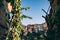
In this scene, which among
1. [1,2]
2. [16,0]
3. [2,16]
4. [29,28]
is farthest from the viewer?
[29,28]

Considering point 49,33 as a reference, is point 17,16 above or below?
above

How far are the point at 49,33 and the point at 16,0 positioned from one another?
23.2 feet

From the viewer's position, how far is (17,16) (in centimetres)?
3244

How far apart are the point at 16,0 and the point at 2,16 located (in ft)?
22.0

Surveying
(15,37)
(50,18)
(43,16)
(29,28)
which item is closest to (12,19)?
(15,37)

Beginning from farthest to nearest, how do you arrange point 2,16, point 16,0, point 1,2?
point 2,16, point 1,2, point 16,0

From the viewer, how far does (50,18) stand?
37.4 meters

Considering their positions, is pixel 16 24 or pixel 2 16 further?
pixel 2 16

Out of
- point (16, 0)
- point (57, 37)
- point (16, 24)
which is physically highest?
point (16, 0)

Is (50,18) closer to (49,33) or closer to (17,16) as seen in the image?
(49,33)

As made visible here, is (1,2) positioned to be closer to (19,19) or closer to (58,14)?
(19,19)

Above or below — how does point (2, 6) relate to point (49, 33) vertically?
above

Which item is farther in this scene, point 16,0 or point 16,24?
point 16,0

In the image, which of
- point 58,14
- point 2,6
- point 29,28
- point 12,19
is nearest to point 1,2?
point 2,6
